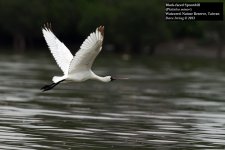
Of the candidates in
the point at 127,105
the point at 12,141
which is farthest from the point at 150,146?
the point at 127,105

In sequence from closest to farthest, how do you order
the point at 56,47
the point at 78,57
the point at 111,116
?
the point at 78,57 < the point at 56,47 < the point at 111,116

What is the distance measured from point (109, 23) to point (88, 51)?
8247 cm

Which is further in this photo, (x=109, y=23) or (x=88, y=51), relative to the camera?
(x=109, y=23)

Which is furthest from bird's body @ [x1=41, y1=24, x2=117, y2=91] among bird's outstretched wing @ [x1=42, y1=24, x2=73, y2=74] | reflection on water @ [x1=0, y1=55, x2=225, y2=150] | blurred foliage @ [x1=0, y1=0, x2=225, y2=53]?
blurred foliage @ [x1=0, y1=0, x2=225, y2=53]

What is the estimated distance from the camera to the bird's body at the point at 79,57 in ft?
56.7

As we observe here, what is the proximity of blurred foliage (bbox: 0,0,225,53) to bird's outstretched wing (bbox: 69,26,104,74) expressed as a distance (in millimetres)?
76777

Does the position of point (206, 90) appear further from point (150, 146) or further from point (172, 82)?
point (150, 146)

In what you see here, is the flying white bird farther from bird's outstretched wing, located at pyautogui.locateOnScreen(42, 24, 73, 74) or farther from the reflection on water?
the reflection on water

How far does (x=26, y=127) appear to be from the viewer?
19562 millimetres

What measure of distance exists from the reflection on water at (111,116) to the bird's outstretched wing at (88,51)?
1505 millimetres

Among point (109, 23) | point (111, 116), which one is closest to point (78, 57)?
point (111, 116)

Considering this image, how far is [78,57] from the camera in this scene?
18172mm

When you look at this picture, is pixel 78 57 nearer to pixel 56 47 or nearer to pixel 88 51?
pixel 88 51

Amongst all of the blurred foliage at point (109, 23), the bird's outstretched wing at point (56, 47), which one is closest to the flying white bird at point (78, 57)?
the bird's outstretched wing at point (56, 47)
